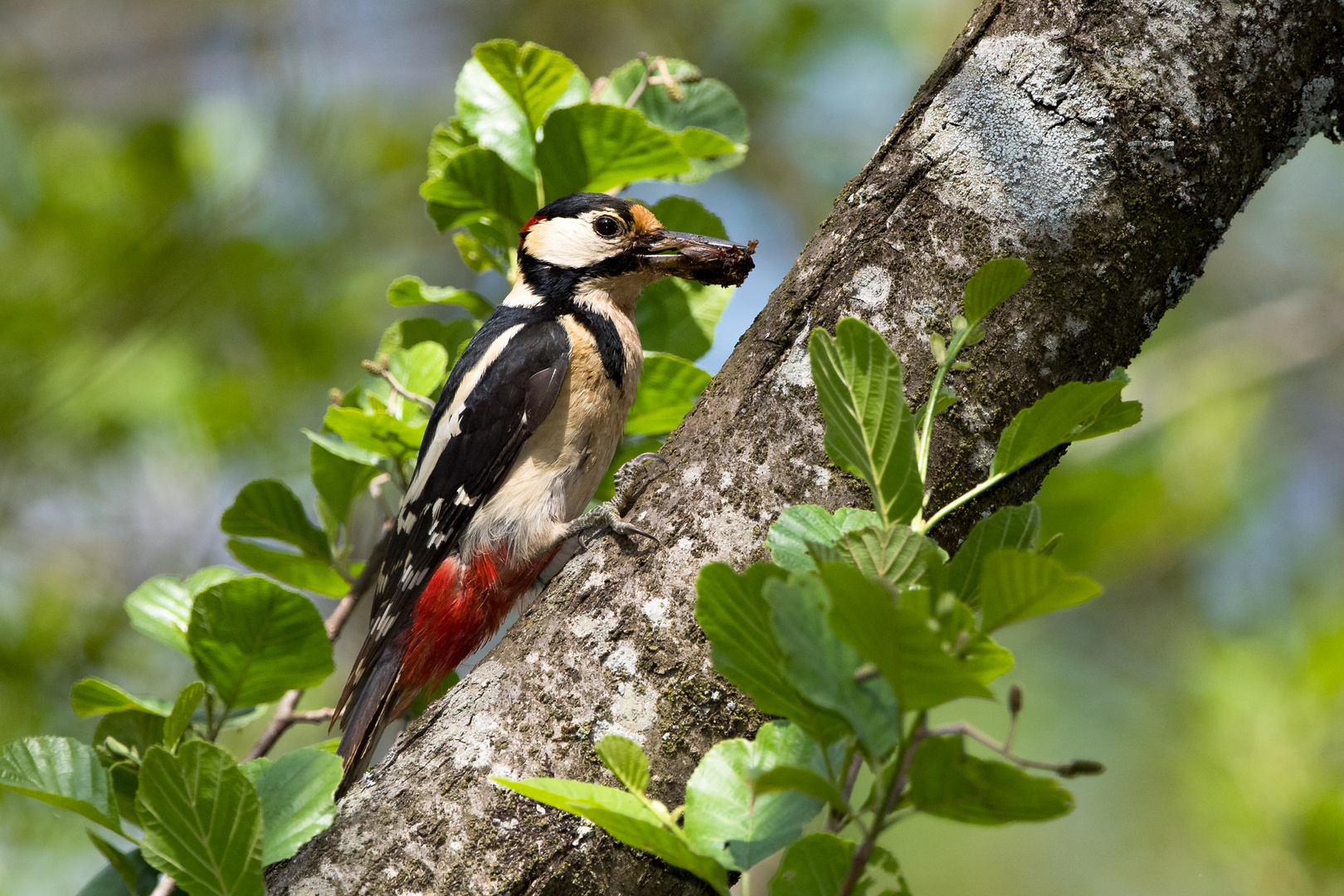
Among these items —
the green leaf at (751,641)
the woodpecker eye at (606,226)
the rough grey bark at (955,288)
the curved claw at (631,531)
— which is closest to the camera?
the green leaf at (751,641)

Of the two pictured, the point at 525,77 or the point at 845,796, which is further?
the point at 525,77

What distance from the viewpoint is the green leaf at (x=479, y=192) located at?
223 centimetres

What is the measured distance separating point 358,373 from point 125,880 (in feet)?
9.29

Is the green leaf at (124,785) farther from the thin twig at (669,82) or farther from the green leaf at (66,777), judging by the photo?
the thin twig at (669,82)

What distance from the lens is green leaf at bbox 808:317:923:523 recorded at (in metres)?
1.07

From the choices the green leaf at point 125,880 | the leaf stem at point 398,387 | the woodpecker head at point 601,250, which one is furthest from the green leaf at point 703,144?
the green leaf at point 125,880

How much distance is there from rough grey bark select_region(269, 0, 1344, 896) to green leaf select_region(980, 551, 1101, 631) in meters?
0.60

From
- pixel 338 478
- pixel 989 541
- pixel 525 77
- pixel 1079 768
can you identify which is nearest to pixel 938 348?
pixel 989 541

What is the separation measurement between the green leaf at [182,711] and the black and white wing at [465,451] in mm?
1037

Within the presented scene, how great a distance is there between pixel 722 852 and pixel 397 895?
53cm

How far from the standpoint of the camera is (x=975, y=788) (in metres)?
0.88

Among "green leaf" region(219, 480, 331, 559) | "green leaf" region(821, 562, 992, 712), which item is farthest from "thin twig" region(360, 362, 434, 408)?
"green leaf" region(821, 562, 992, 712)

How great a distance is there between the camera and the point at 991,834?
22.2 ft

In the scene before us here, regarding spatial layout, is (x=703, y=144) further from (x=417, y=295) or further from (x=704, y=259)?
(x=417, y=295)
